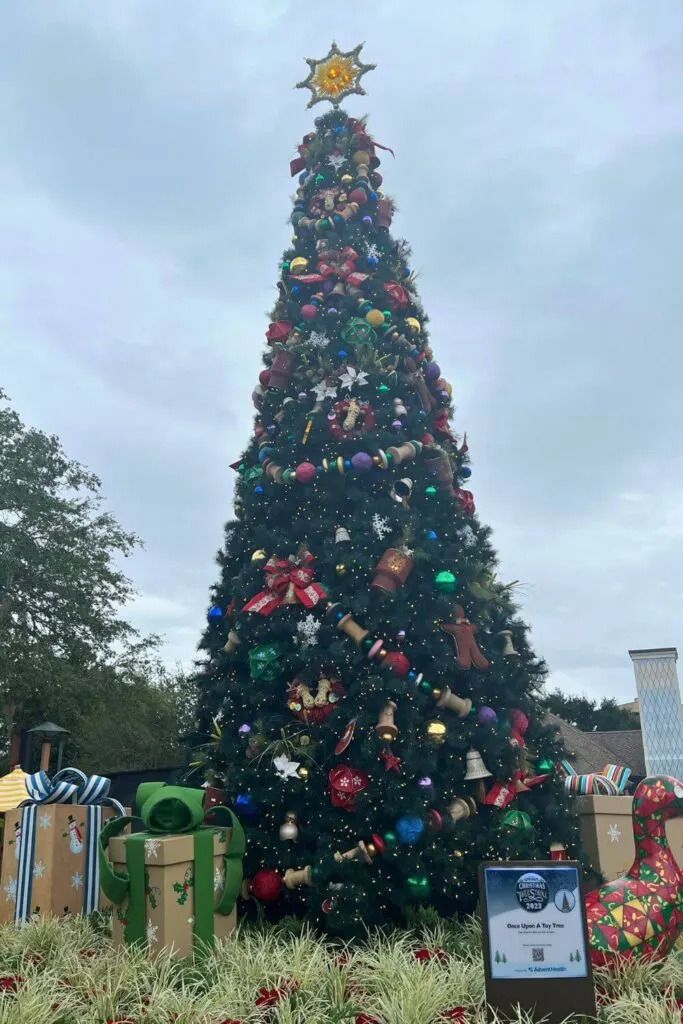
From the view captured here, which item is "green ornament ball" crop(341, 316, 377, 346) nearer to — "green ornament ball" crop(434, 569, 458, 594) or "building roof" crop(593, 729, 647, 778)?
"green ornament ball" crop(434, 569, 458, 594)

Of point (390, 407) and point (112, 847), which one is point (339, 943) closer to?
point (112, 847)

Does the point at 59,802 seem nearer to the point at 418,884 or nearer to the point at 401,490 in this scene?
the point at 418,884

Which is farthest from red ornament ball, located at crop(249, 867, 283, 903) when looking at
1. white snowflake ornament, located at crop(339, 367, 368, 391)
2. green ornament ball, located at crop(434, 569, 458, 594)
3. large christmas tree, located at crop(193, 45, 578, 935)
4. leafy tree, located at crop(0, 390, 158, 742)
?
leafy tree, located at crop(0, 390, 158, 742)

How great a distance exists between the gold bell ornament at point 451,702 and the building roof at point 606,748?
53.5 ft

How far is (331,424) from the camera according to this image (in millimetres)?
6473

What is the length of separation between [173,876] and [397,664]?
200 cm

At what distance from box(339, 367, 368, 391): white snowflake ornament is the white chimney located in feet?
49.5

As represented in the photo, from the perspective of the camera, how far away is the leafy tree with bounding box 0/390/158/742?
16.4 meters

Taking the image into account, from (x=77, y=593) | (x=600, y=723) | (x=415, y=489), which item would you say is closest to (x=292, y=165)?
(x=415, y=489)

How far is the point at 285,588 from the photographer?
586cm

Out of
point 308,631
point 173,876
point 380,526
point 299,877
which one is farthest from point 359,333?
point 173,876

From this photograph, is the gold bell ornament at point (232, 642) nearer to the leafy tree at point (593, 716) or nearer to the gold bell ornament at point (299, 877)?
the gold bell ornament at point (299, 877)

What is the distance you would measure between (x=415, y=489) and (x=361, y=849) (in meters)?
2.93

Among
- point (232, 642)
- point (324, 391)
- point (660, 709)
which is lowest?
point (660, 709)
